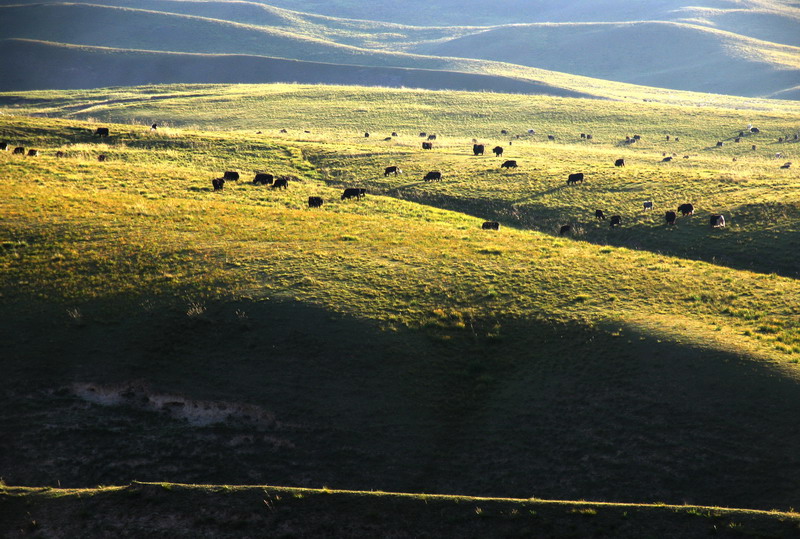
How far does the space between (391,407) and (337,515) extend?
245 inches

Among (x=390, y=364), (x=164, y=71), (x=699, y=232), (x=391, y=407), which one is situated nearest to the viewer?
(x=391, y=407)

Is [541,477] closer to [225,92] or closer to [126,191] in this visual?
[126,191]

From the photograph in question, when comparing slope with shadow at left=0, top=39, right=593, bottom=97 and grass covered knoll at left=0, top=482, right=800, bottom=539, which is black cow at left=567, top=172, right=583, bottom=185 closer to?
grass covered knoll at left=0, top=482, right=800, bottom=539

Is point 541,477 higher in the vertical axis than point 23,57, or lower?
lower

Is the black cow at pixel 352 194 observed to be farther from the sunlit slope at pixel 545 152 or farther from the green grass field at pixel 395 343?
the sunlit slope at pixel 545 152


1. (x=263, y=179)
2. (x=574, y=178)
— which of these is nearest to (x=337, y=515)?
(x=263, y=179)

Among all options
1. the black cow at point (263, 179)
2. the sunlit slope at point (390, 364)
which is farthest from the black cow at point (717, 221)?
the black cow at point (263, 179)

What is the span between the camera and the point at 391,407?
22875 millimetres

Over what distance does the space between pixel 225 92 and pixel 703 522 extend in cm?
11634

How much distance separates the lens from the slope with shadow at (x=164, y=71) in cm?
15700

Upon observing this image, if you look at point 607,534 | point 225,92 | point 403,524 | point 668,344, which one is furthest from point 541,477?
point 225,92

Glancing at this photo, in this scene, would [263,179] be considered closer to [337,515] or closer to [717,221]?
[717,221]

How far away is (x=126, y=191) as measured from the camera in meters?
44.0

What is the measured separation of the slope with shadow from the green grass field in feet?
385
